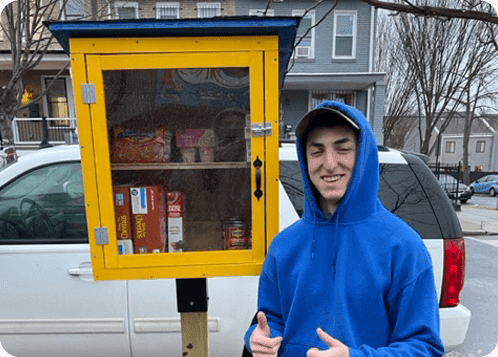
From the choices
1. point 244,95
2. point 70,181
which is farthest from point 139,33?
point 70,181

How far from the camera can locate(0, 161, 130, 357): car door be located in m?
2.14

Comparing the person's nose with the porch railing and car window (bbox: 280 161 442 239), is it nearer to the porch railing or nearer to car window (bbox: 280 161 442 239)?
car window (bbox: 280 161 442 239)

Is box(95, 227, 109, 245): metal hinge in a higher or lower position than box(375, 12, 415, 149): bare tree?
lower

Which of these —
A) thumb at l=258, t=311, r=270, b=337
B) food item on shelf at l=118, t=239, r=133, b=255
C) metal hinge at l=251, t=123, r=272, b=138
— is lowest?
thumb at l=258, t=311, r=270, b=337

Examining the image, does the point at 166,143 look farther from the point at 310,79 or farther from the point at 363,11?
the point at 363,11

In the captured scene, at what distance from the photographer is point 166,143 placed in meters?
1.72

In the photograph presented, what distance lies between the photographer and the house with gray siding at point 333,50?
450 inches

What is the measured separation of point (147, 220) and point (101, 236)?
24 cm

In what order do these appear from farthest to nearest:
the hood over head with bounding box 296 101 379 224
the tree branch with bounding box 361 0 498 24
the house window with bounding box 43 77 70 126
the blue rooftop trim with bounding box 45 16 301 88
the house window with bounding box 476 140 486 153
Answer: the house window with bounding box 476 140 486 153, the house window with bounding box 43 77 70 126, the tree branch with bounding box 361 0 498 24, the blue rooftop trim with bounding box 45 16 301 88, the hood over head with bounding box 296 101 379 224

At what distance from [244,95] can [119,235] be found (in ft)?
3.10

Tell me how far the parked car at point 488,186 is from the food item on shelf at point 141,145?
865 inches

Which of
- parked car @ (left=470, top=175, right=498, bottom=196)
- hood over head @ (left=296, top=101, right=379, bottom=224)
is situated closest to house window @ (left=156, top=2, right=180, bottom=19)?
hood over head @ (left=296, top=101, right=379, bottom=224)

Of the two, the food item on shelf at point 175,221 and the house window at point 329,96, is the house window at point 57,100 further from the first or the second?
the food item on shelf at point 175,221

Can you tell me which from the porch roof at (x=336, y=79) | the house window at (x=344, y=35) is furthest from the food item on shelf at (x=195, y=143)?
the house window at (x=344, y=35)
